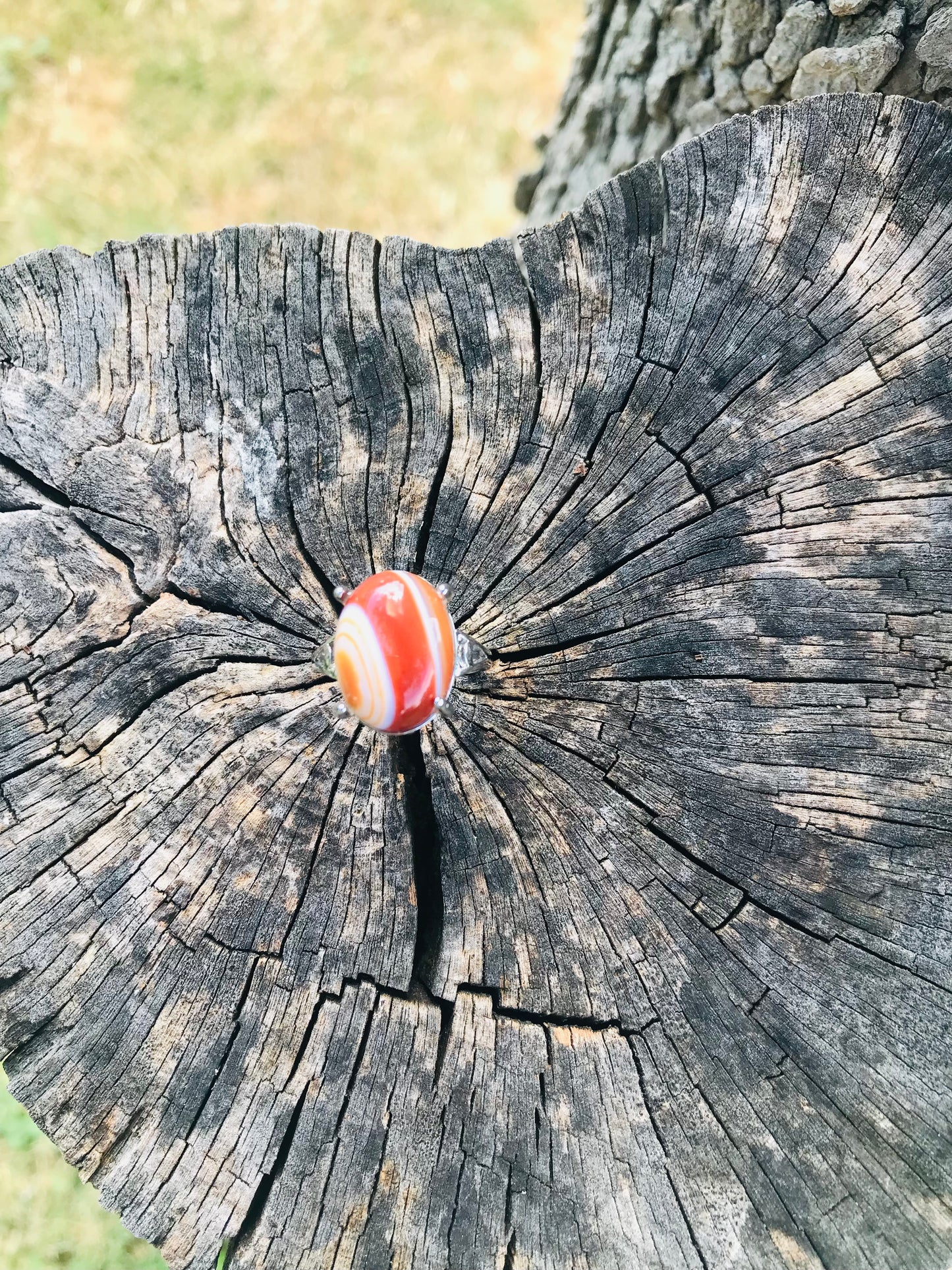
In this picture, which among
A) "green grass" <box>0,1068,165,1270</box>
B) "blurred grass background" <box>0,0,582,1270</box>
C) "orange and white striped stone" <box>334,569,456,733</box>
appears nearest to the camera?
"orange and white striped stone" <box>334,569,456,733</box>

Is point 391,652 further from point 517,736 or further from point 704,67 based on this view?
point 704,67

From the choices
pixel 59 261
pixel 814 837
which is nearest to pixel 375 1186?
pixel 814 837

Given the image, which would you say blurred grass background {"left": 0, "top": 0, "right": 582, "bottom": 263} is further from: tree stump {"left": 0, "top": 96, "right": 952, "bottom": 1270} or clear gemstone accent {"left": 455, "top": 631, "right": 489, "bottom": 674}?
clear gemstone accent {"left": 455, "top": 631, "right": 489, "bottom": 674}

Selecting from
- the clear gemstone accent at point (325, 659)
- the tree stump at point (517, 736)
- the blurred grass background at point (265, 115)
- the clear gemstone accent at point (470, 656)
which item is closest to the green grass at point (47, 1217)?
the tree stump at point (517, 736)

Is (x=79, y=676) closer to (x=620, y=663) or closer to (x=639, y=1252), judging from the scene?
(x=620, y=663)

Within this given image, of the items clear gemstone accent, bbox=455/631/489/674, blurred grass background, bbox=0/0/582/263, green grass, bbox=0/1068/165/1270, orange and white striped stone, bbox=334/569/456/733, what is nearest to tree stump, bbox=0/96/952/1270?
clear gemstone accent, bbox=455/631/489/674

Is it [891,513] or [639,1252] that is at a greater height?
[891,513]

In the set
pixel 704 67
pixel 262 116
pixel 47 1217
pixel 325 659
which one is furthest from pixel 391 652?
pixel 262 116
